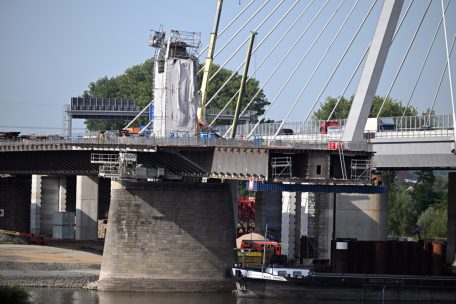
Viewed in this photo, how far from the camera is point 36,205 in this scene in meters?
140

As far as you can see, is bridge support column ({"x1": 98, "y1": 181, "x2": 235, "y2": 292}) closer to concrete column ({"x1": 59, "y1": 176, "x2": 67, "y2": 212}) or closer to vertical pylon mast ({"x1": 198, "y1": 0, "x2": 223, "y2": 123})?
vertical pylon mast ({"x1": 198, "y1": 0, "x2": 223, "y2": 123})

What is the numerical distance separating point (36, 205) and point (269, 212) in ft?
90.0

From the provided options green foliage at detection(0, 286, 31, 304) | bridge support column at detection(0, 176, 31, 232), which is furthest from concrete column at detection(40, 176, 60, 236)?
green foliage at detection(0, 286, 31, 304)

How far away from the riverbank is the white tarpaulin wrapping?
12350 mm

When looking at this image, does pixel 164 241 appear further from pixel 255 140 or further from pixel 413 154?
pixel 413 154

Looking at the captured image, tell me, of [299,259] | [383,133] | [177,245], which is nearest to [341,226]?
[299,259]

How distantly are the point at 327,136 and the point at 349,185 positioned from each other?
19991mm

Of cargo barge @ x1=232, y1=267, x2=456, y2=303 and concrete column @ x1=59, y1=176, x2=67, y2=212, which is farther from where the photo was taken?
concrete column @ x1=59, y1=176, x2=67, y2=212

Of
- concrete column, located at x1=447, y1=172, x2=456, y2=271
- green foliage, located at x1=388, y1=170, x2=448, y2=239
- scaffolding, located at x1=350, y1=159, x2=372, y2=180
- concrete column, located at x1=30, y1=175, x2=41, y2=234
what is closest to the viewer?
scaffolding, located at x1=350, y1=159, x2=372, y2=180

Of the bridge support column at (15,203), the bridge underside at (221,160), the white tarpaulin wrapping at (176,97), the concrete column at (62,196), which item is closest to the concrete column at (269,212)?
the bridge underside at (221,160)

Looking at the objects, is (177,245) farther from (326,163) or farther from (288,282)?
(326,163)

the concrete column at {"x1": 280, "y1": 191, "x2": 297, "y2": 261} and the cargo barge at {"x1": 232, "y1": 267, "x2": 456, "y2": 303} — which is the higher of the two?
the concrete column at {"x1": 280, "y1": 191, "x2": 297, "y2": 261}

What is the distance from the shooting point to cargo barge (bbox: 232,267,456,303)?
92.8 meters

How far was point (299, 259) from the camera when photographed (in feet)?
368
